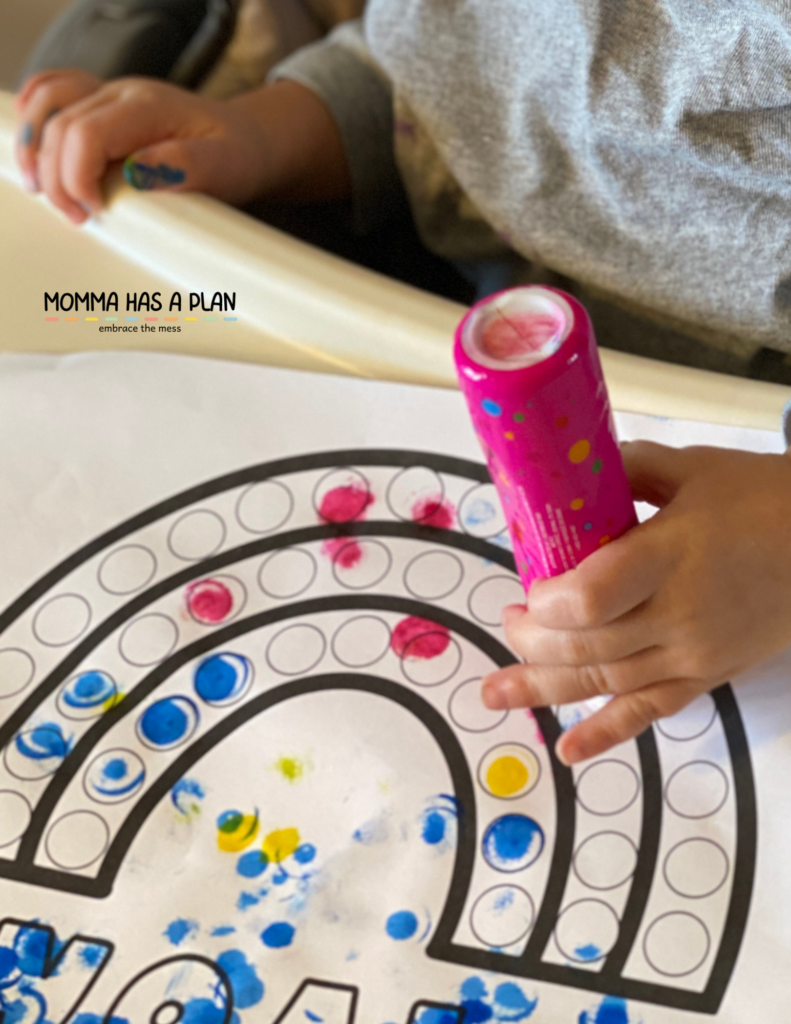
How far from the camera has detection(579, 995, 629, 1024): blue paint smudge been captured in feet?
0.87

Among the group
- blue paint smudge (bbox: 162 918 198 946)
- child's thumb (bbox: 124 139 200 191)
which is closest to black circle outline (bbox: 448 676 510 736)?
blue paint smudge (bbox: 162 918 198 946)

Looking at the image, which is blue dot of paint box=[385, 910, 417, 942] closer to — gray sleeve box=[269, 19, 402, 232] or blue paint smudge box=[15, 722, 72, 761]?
blue paint smudge box=[15, 722, 72, 761]

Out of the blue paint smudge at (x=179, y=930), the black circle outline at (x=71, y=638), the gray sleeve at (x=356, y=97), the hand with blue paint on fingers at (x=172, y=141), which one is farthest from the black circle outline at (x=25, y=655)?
the gray sleeve at (x=356, y=97)

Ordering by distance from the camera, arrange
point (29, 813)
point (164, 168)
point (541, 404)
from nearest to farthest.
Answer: point (541, 404) < point (29, 813) < point (164, 168)

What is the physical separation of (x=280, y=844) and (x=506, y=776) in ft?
0.25

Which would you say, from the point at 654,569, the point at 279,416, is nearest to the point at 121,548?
the point at 279,416

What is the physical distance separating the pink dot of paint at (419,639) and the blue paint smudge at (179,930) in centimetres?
11

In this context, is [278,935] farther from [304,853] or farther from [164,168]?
[164,168]

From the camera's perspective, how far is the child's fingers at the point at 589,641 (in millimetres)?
307

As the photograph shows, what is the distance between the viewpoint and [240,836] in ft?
1.01

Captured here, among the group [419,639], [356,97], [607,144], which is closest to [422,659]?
[419,639]

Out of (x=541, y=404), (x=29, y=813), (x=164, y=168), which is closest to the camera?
(x=541, y=404)

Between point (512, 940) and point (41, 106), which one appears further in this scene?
point (41, 106)

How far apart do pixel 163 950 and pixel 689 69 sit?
1.15ft
